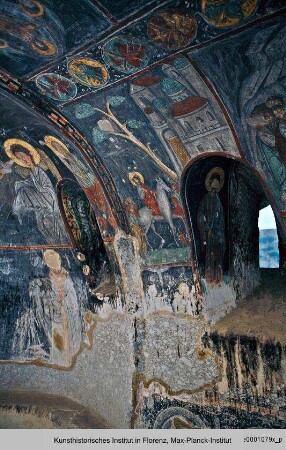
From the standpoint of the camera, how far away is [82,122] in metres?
6.17

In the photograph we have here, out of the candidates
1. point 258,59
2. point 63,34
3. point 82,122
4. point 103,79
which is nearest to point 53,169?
point 82,122

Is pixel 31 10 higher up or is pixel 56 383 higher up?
pixel 31 10

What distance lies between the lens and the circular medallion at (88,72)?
5098 millimetres

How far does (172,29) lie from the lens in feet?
14.5

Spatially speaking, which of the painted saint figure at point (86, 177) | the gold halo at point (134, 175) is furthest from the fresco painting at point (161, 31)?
the painted saint figure at point (86, 177)

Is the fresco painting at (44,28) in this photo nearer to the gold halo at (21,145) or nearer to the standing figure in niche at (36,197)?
the gold halo at (21,145)

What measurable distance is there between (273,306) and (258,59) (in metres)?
3.84

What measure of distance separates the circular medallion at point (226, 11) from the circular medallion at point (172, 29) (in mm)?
185

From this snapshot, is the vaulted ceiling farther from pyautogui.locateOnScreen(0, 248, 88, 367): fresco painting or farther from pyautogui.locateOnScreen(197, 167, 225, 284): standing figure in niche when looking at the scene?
pyautogui.locateOnScreen(0, 248, 88, 367): fresco painting

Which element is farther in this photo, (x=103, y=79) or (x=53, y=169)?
(x=53, y=169)

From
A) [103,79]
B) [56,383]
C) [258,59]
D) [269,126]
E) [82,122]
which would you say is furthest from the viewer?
[56,383]

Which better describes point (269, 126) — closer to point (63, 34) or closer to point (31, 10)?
point (63, 34)

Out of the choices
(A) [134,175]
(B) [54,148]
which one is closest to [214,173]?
(A) [134,175]

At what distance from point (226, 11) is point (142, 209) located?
11.0 feet
